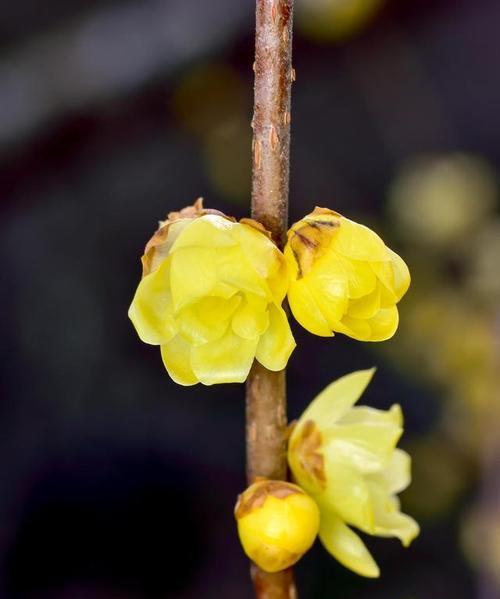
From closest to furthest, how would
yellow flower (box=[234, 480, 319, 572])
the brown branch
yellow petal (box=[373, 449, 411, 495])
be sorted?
the brown branch → yellow flower (box=[234, 480, 319, 572]) → yellow petal (box=[373, 449, 411, 495])

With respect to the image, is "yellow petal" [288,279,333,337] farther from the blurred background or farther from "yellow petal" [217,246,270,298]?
the blurred background

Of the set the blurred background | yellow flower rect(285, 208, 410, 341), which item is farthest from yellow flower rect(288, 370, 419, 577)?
the blurred background

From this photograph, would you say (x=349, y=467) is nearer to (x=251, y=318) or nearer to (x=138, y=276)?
(x=251, y=318)

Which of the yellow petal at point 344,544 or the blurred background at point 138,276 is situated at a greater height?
the blurred background at point 138,276

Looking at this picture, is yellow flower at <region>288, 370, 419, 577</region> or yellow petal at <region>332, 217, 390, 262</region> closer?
yellow petal at <region>332, 217, 390, 262</region>

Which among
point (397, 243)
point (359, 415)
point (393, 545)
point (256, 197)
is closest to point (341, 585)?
point (393, 545)

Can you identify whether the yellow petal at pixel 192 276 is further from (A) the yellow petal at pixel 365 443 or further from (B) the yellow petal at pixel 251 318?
(A) the yellow petal at pixel 365 443

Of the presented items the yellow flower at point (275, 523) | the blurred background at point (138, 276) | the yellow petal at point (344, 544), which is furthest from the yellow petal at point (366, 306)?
the blurred background at point (138, 276)

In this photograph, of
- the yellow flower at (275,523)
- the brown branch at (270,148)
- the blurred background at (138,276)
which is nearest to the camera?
the brown branch at (270,148)
